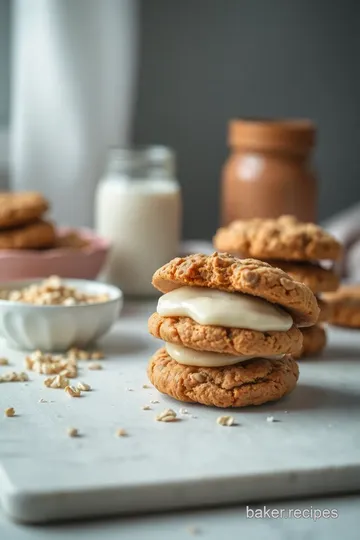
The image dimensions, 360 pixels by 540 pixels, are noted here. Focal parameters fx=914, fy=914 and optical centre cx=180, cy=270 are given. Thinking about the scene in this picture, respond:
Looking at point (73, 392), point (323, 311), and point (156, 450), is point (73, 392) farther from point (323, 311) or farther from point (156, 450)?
point (323, 311)

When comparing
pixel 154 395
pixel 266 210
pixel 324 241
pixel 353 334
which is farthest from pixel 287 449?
pixel 266 210

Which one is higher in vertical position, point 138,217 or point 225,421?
point 138,217

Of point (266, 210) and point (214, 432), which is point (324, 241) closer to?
point (214, 432)

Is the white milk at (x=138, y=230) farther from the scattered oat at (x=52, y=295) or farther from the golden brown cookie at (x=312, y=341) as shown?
the golden brown cookie at (x=312, y=341)

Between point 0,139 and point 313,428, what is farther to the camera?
point 0,139

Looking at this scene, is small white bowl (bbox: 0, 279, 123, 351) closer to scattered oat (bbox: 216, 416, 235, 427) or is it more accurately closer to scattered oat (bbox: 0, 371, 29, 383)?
scattered oat (bbox: 0, 371, 29, 383)

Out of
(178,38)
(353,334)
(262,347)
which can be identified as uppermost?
(178,38)

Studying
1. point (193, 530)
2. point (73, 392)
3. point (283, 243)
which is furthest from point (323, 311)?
point (193, 530)
